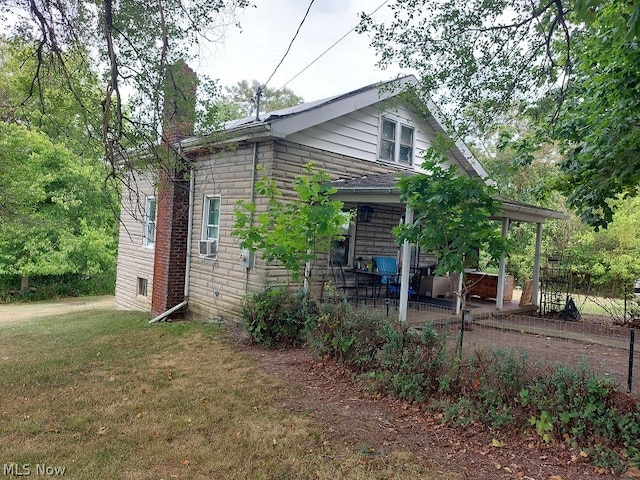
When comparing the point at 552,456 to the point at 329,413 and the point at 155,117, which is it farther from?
the point at 155,117

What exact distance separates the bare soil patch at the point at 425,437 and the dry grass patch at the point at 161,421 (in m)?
0.22

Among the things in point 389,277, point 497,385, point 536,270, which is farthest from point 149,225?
point 536,270

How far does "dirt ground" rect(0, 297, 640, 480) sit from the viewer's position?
11.1 ft

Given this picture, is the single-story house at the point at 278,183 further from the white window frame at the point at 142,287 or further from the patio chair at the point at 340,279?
the white window frame at the point at 142,287

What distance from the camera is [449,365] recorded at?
468 cm

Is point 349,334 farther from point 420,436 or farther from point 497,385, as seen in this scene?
point 497,385

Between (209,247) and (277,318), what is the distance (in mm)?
3055

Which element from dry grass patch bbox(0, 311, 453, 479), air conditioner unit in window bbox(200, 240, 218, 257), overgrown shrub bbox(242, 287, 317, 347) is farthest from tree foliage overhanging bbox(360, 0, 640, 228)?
air conditioner unit in window bbox(200, 240, 218, 257)

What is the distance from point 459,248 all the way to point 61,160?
1924 centimetres

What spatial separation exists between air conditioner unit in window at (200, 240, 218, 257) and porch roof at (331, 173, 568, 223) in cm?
302

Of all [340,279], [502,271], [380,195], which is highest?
[380,195]

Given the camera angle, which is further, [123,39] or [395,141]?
[395,141]
